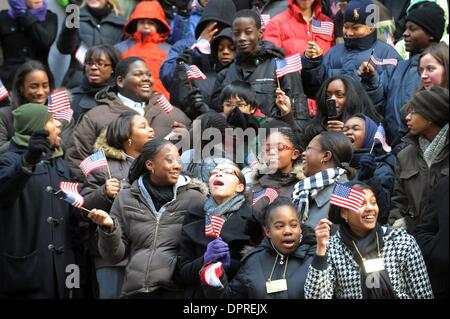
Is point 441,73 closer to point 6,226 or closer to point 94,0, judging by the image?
point 6,226

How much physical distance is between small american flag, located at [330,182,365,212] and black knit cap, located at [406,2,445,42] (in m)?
2.73

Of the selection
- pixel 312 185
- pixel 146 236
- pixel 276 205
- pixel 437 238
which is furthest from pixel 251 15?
pixel 437 238

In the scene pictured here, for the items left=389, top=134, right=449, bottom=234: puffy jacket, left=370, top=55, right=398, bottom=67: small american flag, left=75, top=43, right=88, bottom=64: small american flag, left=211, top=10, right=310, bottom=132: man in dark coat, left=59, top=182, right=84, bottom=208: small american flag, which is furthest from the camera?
left=75, top=43, right=88, bottom=64: small american flag

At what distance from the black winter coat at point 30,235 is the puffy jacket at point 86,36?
9.95 feet

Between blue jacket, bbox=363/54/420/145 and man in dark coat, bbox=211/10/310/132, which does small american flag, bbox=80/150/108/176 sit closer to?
man in dark coat, bbox=211/10/310/132

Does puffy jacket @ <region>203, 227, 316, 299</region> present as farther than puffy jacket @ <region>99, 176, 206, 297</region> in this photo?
No

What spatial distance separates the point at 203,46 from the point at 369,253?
4178 millimetres

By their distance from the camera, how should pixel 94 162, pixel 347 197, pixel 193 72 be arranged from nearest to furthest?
pixel 347 197 → pixel 94 162 → pixel 193 72

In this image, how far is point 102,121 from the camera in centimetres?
1215

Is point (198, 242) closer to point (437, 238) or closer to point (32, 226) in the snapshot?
point (32, 226)

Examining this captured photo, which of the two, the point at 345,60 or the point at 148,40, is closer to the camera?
the point at 345,60

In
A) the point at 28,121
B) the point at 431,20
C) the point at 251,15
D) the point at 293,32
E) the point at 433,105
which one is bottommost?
the point at 293,32

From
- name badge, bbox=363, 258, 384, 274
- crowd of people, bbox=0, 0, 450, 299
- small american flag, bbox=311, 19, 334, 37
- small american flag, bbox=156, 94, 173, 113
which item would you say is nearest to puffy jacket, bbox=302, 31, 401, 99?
crowd of people, bbox=0, 0, 450, 299

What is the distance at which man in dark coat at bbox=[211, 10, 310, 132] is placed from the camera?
12.4 m
